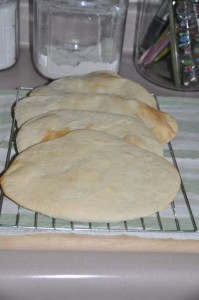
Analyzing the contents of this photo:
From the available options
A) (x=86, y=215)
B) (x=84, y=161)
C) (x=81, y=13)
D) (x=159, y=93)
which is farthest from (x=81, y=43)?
(x=86, y=215)

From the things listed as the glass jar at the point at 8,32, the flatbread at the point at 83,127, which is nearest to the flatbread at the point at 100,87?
the flatbread at the point at 83,127

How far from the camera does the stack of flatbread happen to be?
2.18 feet

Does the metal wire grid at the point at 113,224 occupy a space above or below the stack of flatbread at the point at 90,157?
below

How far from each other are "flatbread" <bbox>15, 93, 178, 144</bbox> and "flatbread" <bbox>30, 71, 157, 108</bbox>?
0.04 m

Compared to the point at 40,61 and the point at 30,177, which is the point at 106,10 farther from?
the point at 30,177

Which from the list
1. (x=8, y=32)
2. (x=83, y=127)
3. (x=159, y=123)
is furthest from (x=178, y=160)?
(x=8, y=32)

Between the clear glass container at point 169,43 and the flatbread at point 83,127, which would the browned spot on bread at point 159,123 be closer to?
the flatbread at point 83,127

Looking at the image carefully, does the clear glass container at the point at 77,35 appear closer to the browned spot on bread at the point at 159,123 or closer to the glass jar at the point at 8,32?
the glass jar at the point at 8,32

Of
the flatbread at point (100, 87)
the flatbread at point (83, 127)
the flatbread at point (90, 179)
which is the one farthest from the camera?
the flatbread at point (100, 87)

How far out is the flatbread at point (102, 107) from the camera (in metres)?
0.86

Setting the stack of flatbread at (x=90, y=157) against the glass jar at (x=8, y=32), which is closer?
the stack of flatbread at (x=90, y=157)

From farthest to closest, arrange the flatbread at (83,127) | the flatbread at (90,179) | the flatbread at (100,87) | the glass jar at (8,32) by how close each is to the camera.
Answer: the glass jar at (8,32) < the flatbread at (100,87) < the flatbread at (83,127) < the flatbread at (90,179)

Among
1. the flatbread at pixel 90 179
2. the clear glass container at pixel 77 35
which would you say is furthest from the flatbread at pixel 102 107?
the clear glass container at pixel 77 35

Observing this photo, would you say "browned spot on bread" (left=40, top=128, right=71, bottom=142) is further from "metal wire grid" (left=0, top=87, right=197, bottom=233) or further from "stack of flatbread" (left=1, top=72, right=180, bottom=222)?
"metal wire grid" (left=0, top=87, right=197, bottom=233)
